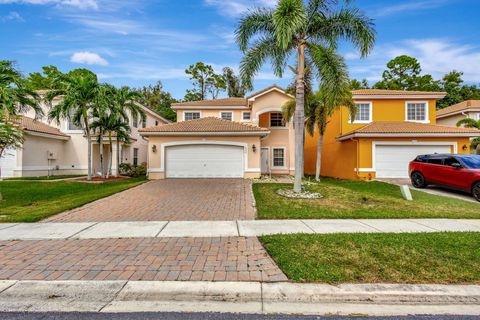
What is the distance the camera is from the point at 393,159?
55.5ft

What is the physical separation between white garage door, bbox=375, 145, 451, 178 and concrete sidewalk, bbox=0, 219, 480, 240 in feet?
34.3

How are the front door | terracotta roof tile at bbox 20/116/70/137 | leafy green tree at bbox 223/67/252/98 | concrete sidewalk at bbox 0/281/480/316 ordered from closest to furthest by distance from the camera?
concrete sidewalk at bbox 0/281/480/316, terracotta roof tile at bbox 20/116/70/137, the front door, leafy green tree at bbox 223/67/252/98

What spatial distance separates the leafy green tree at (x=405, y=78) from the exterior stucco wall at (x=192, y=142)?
1255 inches

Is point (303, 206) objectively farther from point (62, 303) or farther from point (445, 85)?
point (445, 85)

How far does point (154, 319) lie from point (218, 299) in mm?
792

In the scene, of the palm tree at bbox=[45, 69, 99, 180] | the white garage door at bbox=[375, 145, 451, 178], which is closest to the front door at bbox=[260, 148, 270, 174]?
the white garage door at bbox=[375, 145, 451, 178]

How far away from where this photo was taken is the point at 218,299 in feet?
10.8

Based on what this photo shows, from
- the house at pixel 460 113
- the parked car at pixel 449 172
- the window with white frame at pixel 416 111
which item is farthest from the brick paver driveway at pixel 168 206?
the house at pixel 460 113

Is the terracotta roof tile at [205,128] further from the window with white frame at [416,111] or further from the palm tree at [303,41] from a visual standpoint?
the window with white frame at [416,111]

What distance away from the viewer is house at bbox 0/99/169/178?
1780 centimetres

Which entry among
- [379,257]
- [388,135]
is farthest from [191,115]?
[379,257]

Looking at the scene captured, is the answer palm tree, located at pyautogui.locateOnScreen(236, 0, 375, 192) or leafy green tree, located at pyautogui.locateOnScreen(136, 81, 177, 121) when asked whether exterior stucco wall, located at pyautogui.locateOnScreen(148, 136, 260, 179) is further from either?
leafy green tree, located at pyautogui.locateOnScreen(136, 81, 177, 121)

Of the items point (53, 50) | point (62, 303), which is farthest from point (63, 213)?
point (53, 50)

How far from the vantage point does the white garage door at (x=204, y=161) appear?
16.9m
